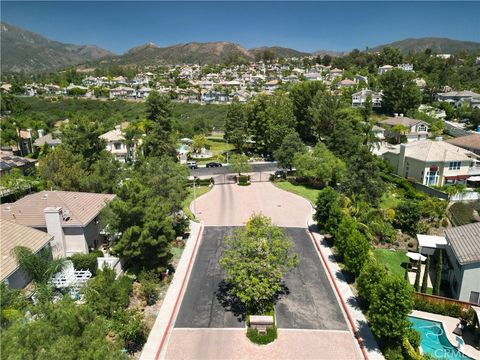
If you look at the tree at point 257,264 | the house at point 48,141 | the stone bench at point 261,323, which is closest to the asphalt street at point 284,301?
the stone bench at point 261,323

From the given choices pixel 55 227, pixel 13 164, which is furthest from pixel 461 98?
pixel 55 227

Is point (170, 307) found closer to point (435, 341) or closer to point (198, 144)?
point (435, 341)

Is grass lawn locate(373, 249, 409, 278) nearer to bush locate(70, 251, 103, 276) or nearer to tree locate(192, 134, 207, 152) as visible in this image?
bush locate(70, 251, 103, 276)

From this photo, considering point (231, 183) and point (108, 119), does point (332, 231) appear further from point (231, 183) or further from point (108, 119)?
point (108, 119)

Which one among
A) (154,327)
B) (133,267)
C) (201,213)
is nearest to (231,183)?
(201,213)

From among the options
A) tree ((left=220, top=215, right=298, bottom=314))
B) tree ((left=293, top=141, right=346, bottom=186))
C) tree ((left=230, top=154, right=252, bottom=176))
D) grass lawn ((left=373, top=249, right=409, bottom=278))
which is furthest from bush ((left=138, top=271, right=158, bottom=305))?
tree ((left=293, top=141, right=346, bottom=186))

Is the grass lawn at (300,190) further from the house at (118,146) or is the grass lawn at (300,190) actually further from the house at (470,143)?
the house at (118,146)
